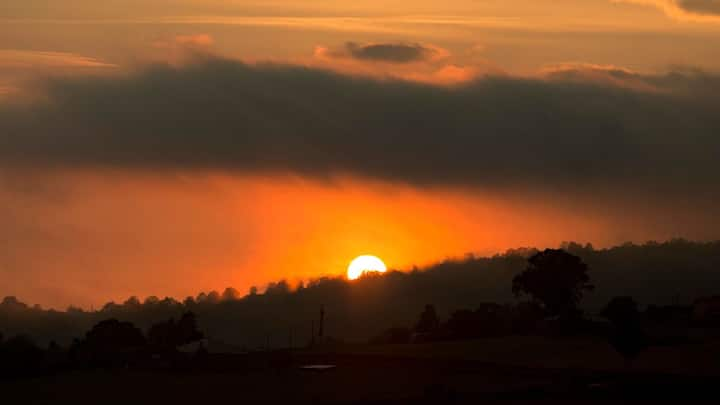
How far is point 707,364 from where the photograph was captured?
151500mm

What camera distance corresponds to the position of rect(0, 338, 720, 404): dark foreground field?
132 metres

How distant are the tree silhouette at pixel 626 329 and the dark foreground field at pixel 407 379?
5.29ft

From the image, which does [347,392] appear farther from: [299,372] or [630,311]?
[630,311]

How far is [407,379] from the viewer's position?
150875mm

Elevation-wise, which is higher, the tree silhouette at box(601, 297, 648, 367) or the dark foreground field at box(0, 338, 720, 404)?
the tree silhouette at box(601, 297, 648, 367)

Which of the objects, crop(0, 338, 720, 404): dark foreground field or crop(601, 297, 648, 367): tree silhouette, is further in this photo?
crop(601, 297, 648, 367): tree silhouette

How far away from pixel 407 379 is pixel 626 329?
84.5ft

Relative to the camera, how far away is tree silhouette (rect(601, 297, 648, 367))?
518 ft

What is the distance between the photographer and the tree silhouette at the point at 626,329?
518 ft

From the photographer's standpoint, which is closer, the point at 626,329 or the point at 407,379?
the point at 407,379

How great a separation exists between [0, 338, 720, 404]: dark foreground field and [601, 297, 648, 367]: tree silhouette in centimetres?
161

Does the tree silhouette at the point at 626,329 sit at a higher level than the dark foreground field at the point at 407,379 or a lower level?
higher

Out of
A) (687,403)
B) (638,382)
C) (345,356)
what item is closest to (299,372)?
(345,356)

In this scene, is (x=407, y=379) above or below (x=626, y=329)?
below
